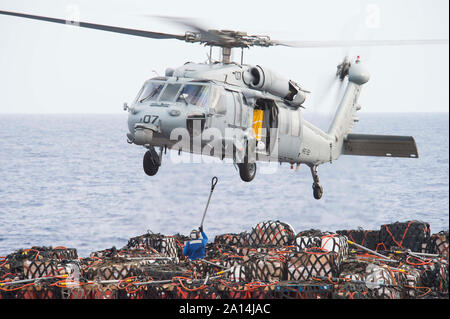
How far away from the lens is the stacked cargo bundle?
12297 millimetres

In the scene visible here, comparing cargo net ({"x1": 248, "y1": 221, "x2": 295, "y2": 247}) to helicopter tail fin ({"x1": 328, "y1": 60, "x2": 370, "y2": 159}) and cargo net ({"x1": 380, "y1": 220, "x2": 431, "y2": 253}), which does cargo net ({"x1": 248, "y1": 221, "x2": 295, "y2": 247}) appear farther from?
helicopter tail fin ({"x1": 328, "y1": 60, "x2": 370, "y2": 159})

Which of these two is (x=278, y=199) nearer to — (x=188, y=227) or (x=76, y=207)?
(x=76, y=207)

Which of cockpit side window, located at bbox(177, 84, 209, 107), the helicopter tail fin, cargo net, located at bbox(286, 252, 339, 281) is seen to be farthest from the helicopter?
cargo net, located at bbox(286, 252, 339, 281)

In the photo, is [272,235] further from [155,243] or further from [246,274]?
[246,274]

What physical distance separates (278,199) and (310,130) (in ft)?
110

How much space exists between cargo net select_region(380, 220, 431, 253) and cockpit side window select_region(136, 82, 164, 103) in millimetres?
6358

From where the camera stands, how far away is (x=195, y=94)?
1664 centimetres

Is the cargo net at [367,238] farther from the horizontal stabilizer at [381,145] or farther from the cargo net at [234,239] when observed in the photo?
the horizontal stabilizer at [381,145]

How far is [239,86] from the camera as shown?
58.7 feet

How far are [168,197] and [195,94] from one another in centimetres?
800

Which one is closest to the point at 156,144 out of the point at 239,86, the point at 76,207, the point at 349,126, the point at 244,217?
the point at 239,86

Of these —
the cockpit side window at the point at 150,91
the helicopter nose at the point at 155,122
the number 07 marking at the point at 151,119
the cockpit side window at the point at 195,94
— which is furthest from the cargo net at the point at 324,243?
the cockpit side window at the point at 150,91

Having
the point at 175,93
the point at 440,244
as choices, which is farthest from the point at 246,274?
the point at 440,244

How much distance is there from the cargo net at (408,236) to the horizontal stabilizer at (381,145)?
5.33m
